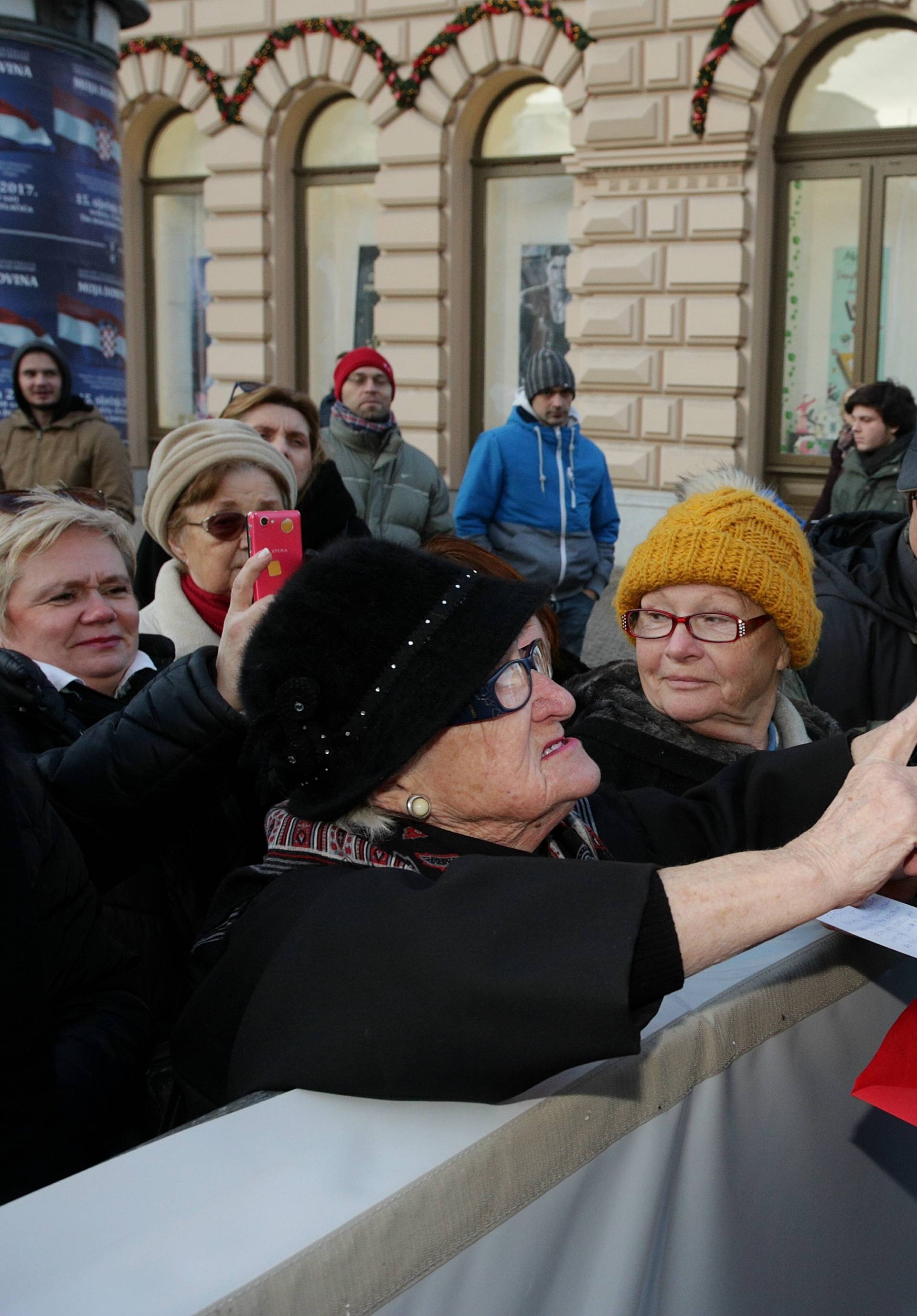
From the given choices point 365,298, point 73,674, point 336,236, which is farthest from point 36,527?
point 336,236

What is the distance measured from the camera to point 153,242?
14.9 meters

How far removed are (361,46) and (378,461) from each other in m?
7.90

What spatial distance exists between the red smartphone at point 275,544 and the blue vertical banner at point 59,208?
419 centimetres

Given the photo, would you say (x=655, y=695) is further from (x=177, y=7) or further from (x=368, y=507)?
(x=177, y=7)

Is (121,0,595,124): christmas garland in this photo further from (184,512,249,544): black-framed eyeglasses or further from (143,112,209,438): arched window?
(184,512,249,544): black-framed eyeglasses

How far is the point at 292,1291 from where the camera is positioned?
3.46 ft

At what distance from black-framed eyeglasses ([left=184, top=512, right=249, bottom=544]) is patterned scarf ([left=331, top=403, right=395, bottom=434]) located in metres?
2.86

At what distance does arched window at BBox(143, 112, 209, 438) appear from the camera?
14.5 m

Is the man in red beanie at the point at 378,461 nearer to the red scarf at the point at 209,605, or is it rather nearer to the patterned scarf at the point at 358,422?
the patterned scarf at the point at 358,422

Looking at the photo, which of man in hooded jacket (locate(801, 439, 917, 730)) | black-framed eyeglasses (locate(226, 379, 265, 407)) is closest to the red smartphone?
man in hooded jacket (locate(801, 439, 917, 730))

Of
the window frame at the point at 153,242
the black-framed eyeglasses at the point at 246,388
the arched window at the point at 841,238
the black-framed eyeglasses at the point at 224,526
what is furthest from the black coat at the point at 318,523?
the window frame at the point at 153,242

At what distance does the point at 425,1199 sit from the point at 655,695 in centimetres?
172

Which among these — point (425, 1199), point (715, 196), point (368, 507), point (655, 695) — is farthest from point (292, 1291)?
point (715, 196)

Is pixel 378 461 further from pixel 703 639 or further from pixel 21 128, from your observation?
pixel 703 639
